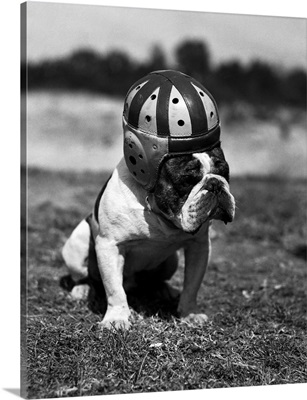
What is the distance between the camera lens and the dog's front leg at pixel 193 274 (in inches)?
238

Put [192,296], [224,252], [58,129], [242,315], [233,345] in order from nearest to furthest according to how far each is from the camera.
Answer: [233,345] < [192,296] < [242,315] < [224,252] < [58,129]

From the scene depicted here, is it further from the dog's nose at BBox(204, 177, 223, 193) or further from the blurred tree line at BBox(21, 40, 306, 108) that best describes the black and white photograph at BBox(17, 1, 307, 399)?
the blurred tree line at BBox(21, 40, 306, 108)

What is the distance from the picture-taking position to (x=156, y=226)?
565 cm

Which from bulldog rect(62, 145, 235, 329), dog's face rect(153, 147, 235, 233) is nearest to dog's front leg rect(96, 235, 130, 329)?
bulldog rect(62, 145, 235, 329)

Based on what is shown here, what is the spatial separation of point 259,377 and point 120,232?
1420mm

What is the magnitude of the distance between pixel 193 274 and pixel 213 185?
1.08 meters

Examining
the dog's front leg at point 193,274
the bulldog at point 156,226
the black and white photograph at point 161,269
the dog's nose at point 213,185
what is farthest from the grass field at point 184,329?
the dog's nose at point 213,185

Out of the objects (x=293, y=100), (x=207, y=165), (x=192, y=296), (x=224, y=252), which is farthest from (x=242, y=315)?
→ (x=293, y=100)

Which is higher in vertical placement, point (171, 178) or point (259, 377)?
point (171, 178)

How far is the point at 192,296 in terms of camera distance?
615cm

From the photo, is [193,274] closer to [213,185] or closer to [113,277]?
[113,277]

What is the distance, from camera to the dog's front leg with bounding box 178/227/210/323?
19.8 feet

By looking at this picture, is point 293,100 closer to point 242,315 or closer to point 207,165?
point 242,315

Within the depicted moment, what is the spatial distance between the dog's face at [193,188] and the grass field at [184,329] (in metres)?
0.88
